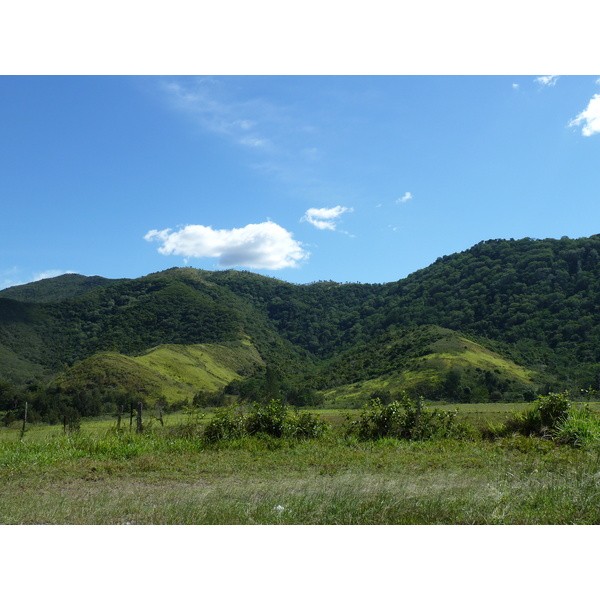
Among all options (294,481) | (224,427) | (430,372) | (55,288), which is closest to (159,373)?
(430,372)

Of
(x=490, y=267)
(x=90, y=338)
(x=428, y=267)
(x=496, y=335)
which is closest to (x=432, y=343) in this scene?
(x=496, y=335)

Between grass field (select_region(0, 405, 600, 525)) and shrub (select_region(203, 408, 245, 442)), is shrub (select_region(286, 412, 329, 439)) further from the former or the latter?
shrub (select_region(203, 408, 245, 442))

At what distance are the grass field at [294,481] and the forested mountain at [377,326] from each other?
122 feet

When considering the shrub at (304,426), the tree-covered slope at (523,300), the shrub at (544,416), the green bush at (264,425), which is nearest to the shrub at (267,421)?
the green bush at (264,425)

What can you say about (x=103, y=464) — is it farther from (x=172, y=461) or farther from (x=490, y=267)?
(x=490, y=267)

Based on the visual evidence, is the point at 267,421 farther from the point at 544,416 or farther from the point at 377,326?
the point at 377,326

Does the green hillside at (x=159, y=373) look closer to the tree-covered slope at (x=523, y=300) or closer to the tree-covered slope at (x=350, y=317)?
the tree-covered slope at (x=350, y=317)

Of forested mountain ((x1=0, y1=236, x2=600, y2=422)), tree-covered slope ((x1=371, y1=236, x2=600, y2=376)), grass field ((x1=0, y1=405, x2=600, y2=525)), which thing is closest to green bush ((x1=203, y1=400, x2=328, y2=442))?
grass field ((x1=0, y1=405, x2=600, y2=525))

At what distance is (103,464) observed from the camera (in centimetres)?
856

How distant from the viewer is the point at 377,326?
11281 centimetres

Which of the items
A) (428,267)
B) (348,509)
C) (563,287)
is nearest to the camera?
(348,509)

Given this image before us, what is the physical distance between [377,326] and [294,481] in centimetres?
10778

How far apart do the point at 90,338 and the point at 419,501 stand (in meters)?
103

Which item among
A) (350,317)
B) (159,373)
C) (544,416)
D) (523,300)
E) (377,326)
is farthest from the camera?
(350,317)
